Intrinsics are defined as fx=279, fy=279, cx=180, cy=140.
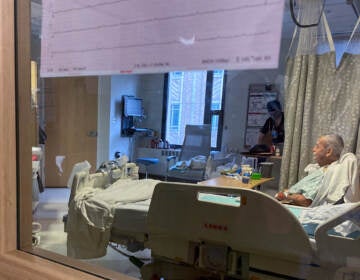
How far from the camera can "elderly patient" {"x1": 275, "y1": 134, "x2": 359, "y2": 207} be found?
1.73 meters

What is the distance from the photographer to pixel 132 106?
3.88 meters

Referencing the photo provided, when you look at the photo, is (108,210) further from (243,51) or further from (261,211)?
(243,51)

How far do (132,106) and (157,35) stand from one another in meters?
3.37

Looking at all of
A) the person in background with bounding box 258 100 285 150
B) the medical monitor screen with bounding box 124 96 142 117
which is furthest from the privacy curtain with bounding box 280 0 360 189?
the medical monitor screen with bounding box 124 96 142 117

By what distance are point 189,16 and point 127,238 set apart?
1.34 m

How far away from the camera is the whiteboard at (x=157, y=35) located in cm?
47

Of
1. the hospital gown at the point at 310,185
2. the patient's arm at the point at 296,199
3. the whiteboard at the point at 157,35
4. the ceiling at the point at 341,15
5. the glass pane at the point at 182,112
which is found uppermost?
the ceiling at the point at 341,15

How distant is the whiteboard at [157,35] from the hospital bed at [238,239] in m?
0.51

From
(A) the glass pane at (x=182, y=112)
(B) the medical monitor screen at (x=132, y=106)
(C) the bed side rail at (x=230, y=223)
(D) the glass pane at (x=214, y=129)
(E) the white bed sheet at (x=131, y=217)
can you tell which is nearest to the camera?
(C) the bed side rail at (x=230, y=223)

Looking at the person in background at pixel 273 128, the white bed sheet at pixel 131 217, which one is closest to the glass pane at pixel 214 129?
the person in background at pixel 273 128

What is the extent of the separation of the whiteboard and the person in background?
6.45ft

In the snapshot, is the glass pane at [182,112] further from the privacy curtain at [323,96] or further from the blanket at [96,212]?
the blanket at [96,212]

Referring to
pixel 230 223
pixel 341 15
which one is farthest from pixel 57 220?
pixel 341 15

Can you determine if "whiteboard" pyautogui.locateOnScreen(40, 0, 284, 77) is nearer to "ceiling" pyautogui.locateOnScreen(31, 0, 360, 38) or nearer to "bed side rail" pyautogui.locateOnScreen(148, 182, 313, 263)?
"bed side rail" pyautogui.locateOnScreen(148, 182, 313, 263)
